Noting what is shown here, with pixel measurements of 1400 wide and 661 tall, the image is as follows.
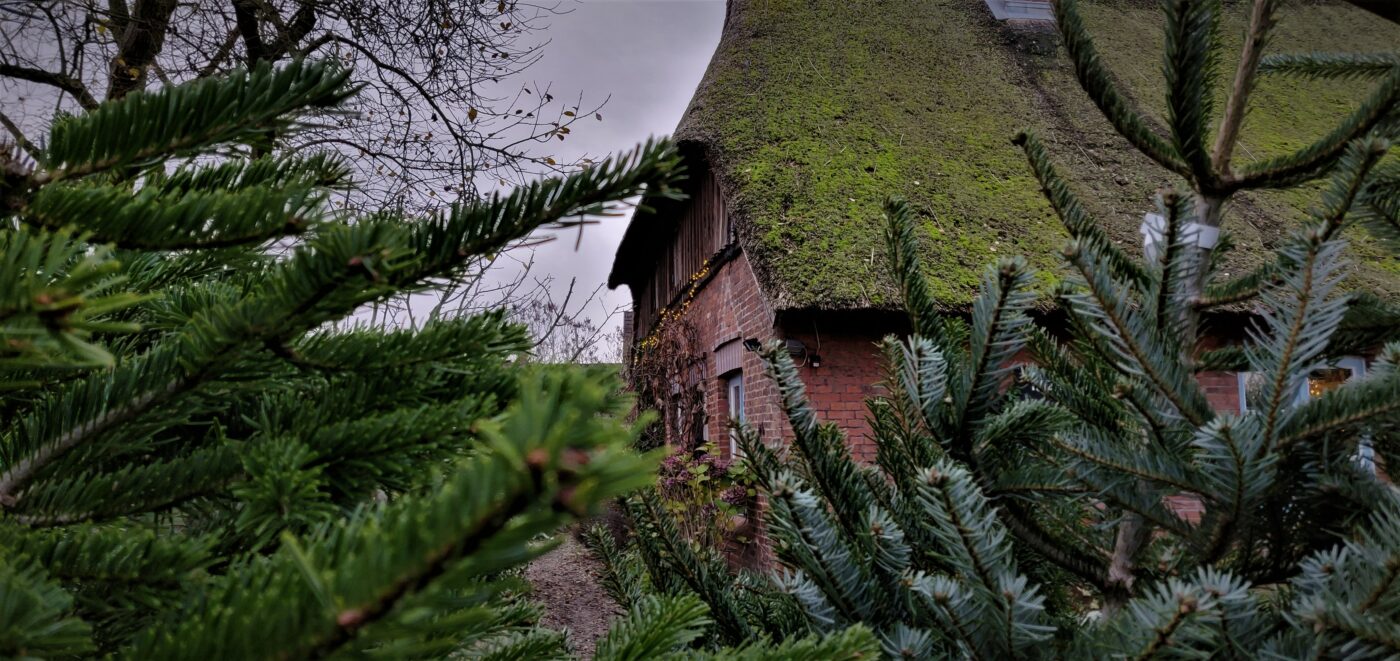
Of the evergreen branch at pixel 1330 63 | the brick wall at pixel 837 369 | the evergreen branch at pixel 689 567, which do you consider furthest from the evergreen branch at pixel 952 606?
the brick wall at pixel 837 369

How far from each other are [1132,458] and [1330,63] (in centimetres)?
169

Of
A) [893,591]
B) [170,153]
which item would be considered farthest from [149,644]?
[893,591]

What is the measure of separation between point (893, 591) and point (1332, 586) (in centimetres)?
56

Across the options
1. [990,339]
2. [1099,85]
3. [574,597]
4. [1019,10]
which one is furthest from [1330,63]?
[1019,10]

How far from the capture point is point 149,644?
15.6 inches

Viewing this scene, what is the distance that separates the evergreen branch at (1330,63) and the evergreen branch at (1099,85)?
654mm

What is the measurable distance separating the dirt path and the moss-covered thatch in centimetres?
319

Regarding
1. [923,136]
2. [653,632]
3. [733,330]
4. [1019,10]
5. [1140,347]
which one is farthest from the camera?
[1019,10]

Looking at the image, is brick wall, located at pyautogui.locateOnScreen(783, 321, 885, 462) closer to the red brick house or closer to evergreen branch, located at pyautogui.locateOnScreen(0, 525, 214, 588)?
the red brick house

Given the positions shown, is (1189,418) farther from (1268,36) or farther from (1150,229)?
(1268,36)

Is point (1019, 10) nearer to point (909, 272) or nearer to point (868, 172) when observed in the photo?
point (868, 172)

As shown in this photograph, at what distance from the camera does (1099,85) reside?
4.68 ft

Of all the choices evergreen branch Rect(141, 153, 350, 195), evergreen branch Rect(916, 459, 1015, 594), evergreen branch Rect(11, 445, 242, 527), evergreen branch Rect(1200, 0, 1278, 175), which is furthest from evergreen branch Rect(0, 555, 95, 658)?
evergreen branch Rect(1200, 0, 1278, 175)

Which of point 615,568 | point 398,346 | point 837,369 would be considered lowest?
point 615,568
